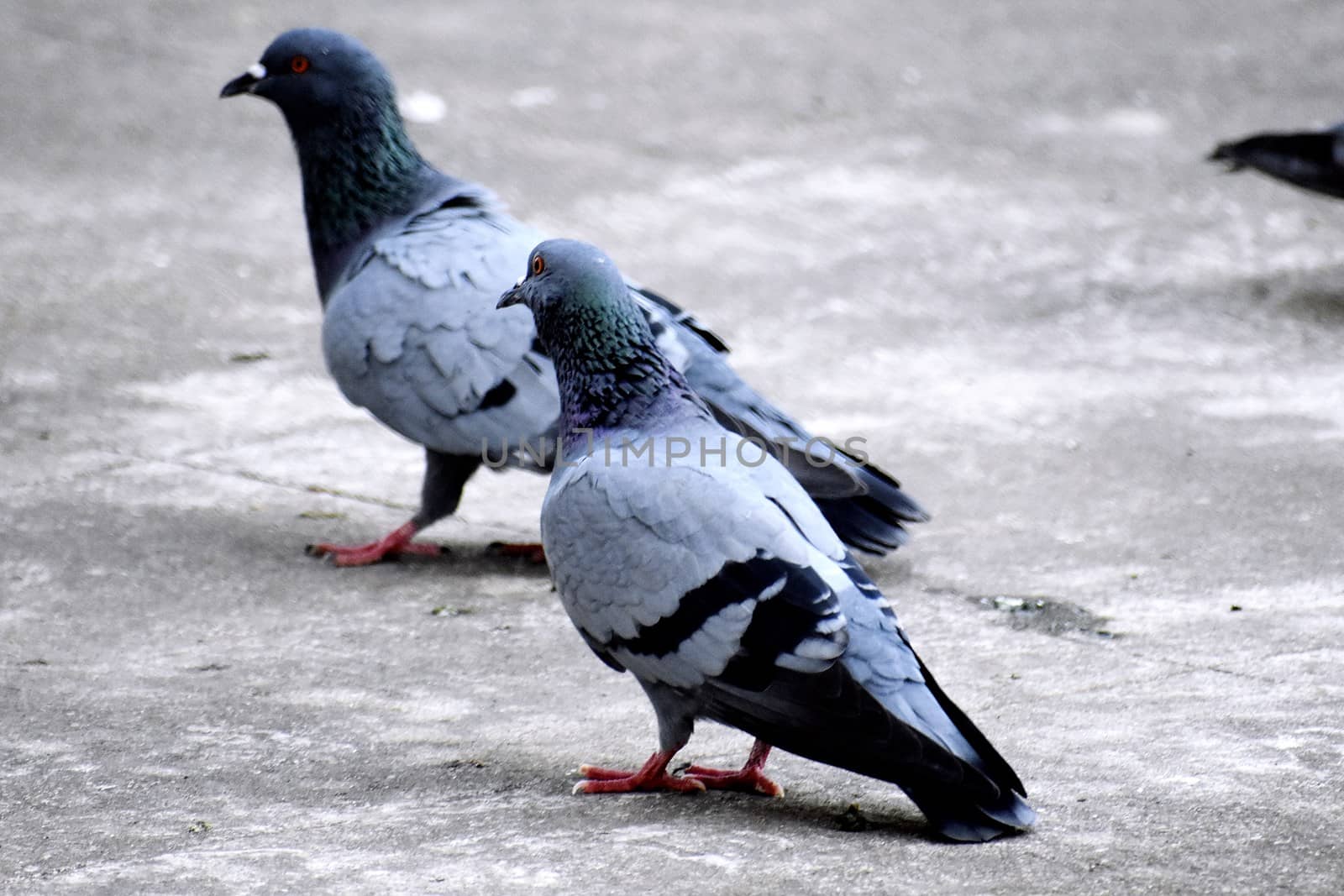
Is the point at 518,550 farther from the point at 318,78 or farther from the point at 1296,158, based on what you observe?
the point at 1296,158

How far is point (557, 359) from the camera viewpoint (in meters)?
4.07

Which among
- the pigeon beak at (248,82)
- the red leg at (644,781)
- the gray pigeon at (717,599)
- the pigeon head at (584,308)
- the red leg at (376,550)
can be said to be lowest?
the red leg at (376,550)

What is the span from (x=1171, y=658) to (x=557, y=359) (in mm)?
1774

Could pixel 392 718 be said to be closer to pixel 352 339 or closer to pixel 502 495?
pixel 352 339

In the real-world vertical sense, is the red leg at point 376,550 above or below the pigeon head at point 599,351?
below

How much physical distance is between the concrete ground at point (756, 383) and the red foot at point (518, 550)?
68mm

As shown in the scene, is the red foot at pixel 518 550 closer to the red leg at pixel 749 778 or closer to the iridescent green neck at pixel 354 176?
the iridescent green neck at pixel 354 176

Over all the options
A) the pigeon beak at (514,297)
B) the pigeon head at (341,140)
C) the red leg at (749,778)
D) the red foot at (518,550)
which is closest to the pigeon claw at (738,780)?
the red leg at (749,778)

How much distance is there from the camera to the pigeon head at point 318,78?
5.71 metres

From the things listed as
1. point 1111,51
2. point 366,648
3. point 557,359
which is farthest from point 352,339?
point 1111,51

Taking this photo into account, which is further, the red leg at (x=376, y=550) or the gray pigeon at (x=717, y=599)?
the red leg at (x=376, y=550)

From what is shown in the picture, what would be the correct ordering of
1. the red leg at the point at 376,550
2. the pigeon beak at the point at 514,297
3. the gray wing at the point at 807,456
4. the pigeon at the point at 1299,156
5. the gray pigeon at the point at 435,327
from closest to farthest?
the pigeon beak at the point at 514,297
the gray wing at the point at 807,456
the gray pigeon at the point at 435,327
the red leg at the point at 376,550
the pigeon at the point at 1299,156

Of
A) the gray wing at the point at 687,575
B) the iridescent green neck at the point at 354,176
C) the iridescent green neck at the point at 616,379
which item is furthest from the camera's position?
the iridescent green neck at the point at 354,176

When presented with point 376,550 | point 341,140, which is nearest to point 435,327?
point 376,550
